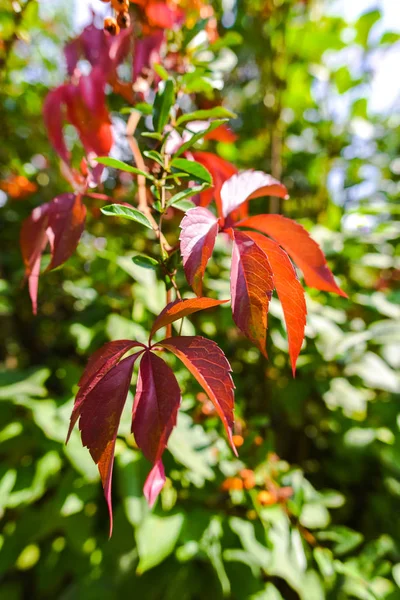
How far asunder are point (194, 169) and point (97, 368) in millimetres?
271

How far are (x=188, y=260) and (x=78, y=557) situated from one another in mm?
1031

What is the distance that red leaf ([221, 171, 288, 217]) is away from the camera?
0.56 metres

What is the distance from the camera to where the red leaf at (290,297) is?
44cm

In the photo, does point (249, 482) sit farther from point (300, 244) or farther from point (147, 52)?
point (147, 52)

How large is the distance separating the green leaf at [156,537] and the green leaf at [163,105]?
74 centimetres

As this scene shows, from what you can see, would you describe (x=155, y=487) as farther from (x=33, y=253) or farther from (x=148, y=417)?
(x=33, y=253)

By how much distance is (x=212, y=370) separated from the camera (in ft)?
1.30

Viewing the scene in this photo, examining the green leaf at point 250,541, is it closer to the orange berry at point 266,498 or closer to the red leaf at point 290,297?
the orange berry at point 266,498

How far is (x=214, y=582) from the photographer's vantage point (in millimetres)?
1000

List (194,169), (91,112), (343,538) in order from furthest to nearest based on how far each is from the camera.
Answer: (343,538) < (91,112) < (194,169)

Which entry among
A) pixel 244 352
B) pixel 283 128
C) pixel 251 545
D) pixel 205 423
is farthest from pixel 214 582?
pixel 283 128

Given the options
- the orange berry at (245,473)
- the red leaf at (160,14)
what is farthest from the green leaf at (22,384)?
the red leaf at (160,14)

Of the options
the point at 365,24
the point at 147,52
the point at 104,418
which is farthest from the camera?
the point at 365,24

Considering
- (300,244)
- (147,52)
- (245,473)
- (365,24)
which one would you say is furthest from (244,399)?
(365,24)
